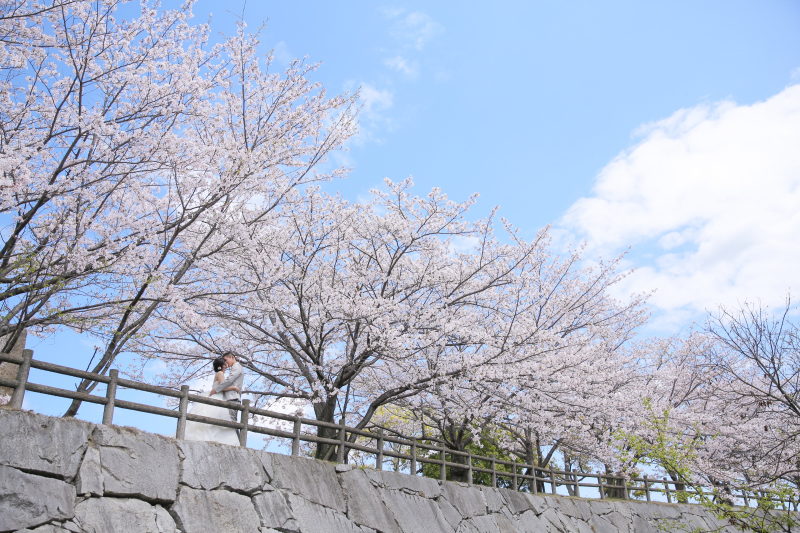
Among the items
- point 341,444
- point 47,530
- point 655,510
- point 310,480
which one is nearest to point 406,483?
point 341,444

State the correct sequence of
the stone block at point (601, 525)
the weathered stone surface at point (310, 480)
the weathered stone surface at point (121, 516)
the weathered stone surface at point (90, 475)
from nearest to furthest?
the weathered stone surface at point (121, 516), the weathered stone surface at point (90, 475), the weathered stone surface at point (310, 480), the stone block at point (601, 525)

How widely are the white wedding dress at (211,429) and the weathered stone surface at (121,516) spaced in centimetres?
128

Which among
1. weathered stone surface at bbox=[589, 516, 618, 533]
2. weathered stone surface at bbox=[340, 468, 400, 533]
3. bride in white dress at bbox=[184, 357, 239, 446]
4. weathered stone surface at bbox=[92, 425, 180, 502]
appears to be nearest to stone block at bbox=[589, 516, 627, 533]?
weathered stone surface at bbox=[589, 516, 618, 533]

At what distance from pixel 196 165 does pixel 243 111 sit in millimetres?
1679

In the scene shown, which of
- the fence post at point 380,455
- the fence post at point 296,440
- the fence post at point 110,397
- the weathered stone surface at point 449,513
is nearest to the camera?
the fence post at point 110,397

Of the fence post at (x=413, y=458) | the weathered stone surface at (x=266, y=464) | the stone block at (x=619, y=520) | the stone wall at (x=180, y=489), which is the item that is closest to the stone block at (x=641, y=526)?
the stone block at (x=619, y=520)

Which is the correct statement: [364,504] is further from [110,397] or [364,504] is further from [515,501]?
[515,501]

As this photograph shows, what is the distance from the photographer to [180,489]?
6.64 metres

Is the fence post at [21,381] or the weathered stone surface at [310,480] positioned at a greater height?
the fence post at [21,381]

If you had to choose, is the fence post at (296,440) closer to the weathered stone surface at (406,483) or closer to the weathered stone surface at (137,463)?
the weathered stone surface at (406,483)

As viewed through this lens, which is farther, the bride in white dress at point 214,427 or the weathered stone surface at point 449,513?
the weathered stone surface at point 449,513

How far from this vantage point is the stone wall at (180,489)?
546 centimetres

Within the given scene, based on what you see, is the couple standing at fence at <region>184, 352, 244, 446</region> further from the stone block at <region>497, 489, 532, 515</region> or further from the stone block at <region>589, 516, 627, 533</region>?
the stone block at <region>589, 516, 627, 533</region>

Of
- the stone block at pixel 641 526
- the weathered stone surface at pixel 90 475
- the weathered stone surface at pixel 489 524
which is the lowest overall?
the stone block at pixel 641 526
